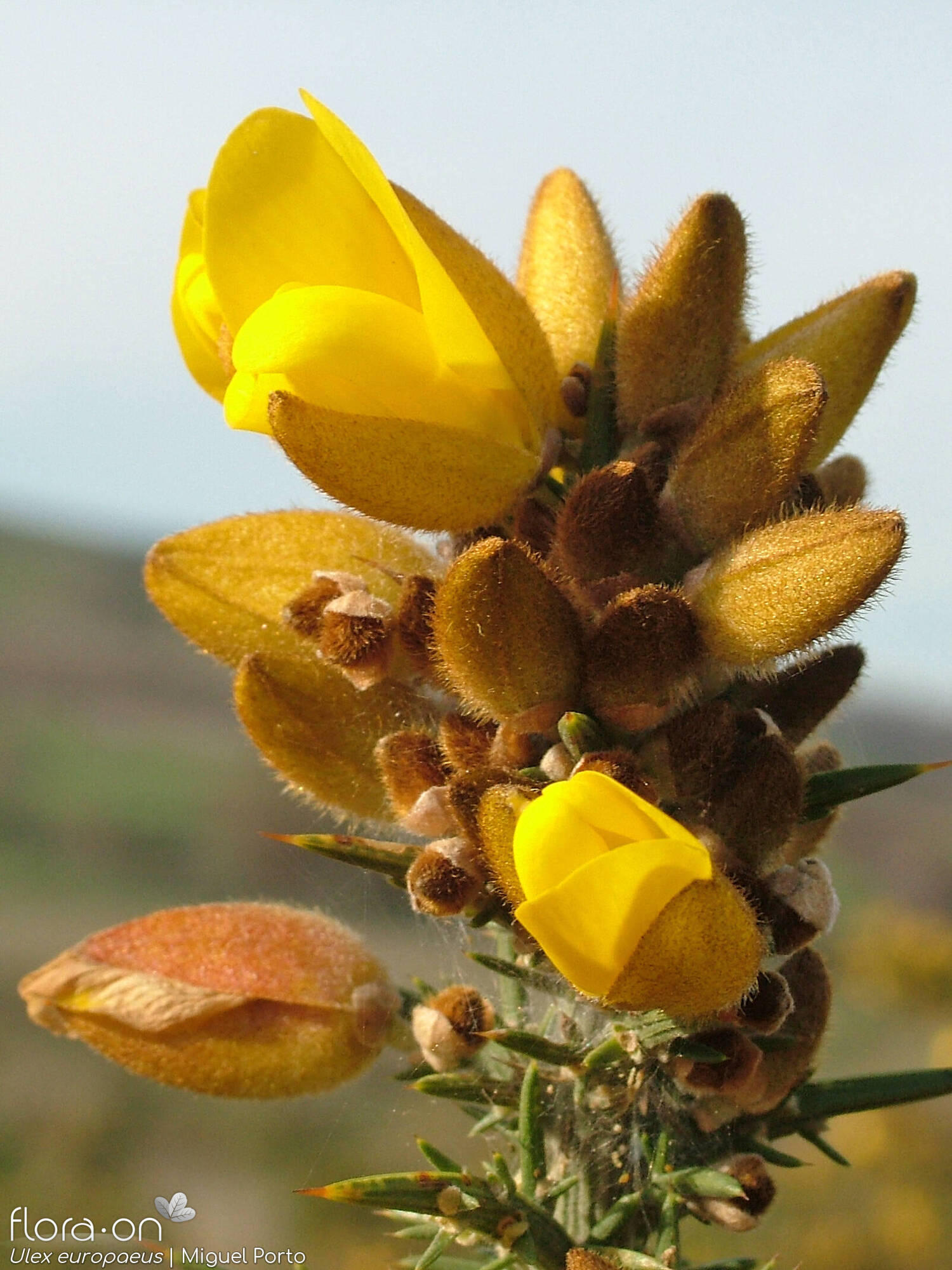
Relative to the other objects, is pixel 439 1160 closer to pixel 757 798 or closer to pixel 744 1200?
pixel 744 1200

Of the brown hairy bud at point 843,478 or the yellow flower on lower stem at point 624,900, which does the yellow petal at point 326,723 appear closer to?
the yellow flower on lower stem at point 624,900

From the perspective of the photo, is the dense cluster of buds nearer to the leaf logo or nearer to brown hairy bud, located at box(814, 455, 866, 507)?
brown hairy bud, located at box(814, 455, 866, 507)

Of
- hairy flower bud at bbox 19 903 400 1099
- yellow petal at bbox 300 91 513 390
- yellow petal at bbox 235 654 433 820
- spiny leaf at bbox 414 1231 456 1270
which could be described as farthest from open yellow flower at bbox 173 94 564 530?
spiny leaf at bbox 414 1231 456 1270

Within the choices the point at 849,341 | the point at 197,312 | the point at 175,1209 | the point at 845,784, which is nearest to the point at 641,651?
the point at 845,784

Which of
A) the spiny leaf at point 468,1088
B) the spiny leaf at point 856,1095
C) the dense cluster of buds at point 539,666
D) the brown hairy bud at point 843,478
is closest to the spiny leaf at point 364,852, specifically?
the dense cluster of buds at point 539,666

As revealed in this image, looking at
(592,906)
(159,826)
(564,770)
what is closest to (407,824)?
(564,770)
